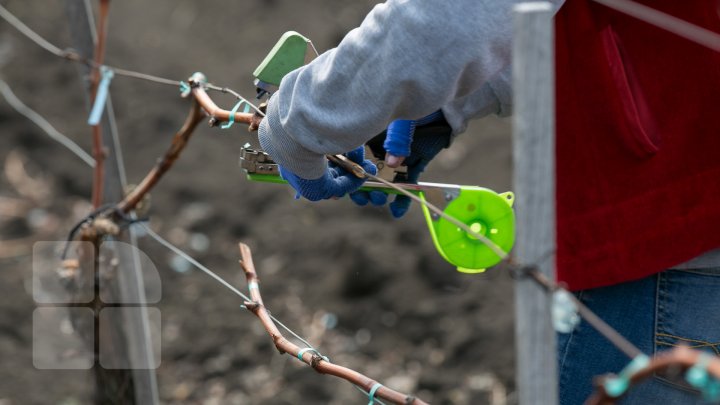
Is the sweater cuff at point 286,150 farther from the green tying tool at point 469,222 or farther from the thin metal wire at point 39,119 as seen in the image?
the thin metal wire at point 39,119

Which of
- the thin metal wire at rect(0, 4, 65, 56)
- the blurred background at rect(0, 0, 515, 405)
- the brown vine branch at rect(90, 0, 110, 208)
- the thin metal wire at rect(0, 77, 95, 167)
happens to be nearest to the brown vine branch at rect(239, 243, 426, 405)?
the brown vine branch at rect(90, 0, 110, 208)

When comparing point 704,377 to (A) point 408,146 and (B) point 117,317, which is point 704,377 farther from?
(B) point 117,317

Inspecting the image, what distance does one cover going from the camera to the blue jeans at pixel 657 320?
1230 mm

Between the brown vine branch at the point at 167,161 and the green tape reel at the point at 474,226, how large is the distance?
0.65 meters

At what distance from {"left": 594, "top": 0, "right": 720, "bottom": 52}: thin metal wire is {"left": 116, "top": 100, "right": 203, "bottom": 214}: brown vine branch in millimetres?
911

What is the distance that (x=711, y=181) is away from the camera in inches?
47.1

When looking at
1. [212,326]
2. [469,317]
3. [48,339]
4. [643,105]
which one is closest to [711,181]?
[643,105]

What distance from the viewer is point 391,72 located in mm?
1061

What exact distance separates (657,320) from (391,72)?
0.49 m

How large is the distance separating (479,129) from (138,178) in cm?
132

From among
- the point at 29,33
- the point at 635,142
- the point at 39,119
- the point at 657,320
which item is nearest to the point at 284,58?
the point at 635,142

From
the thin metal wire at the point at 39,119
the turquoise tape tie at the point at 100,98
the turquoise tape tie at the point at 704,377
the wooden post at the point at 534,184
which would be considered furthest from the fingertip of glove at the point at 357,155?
the thin metal wire at the point at 39,119

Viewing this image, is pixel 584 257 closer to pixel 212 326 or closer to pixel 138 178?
pixel 212 326

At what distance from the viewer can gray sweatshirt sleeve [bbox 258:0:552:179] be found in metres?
1.03
